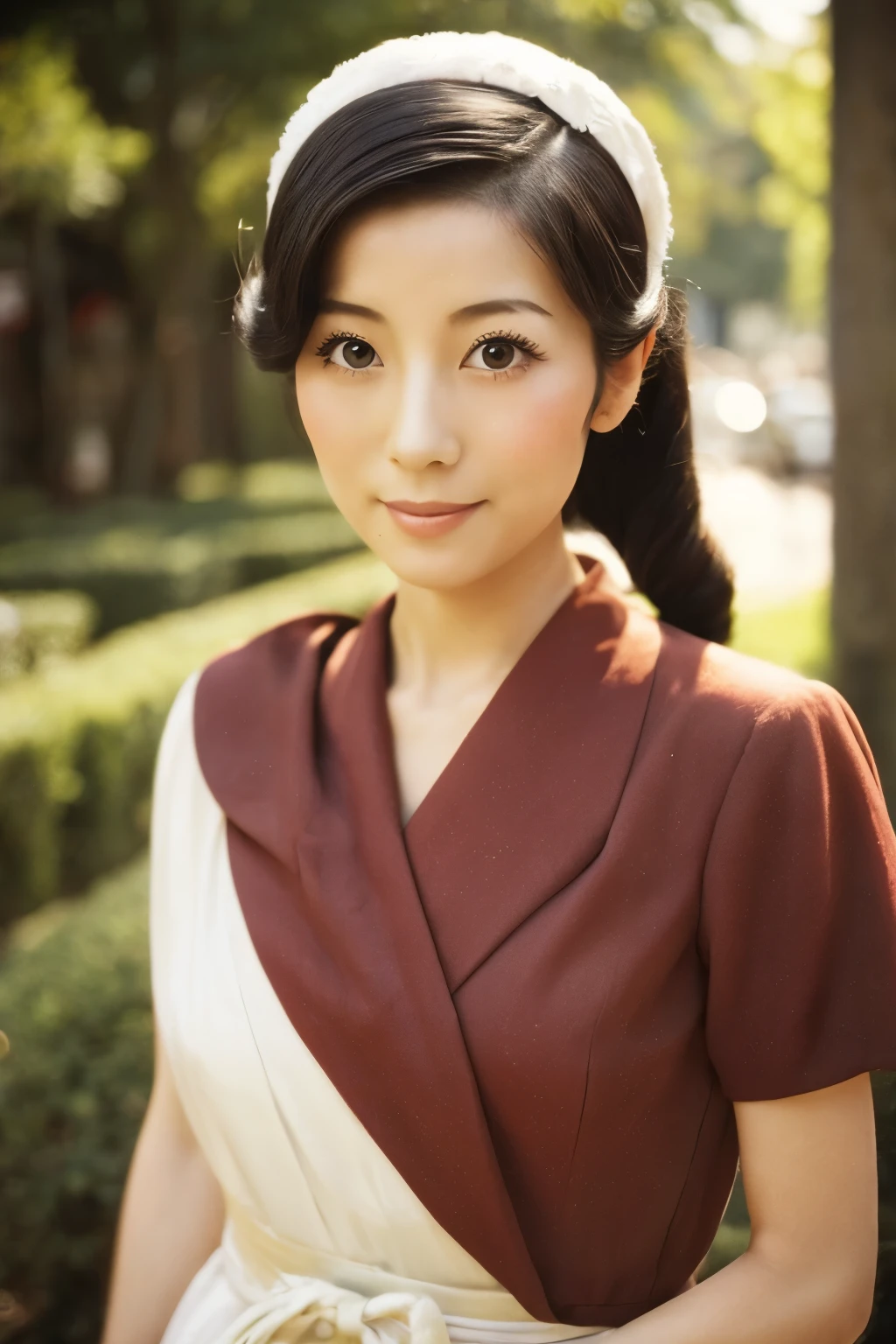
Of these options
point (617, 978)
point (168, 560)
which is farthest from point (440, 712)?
point (168, 560)

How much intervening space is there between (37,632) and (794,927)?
6.85 meters

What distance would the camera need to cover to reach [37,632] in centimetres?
764

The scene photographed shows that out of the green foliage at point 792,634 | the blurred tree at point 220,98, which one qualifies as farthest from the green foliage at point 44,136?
the green foliage at point 792,634

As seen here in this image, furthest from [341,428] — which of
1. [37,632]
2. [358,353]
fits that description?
[37,632]

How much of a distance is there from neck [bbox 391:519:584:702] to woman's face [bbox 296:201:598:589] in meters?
0.13

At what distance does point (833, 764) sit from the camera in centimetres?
142

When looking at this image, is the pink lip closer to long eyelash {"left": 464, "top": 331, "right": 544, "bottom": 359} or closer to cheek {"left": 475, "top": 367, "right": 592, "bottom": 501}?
cheek {"left": 475, "top": 367, "right": 592, "bottom": 501}

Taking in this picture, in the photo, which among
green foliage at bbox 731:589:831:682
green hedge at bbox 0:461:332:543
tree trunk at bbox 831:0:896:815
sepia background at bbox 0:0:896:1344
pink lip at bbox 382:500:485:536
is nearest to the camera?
pink lip at bbox 382:500:485:536

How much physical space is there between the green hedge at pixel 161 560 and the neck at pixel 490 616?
281 inches

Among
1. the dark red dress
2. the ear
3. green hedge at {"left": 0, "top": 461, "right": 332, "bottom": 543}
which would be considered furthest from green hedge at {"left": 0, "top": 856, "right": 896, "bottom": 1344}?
green hedge at {"left": 0, "top": 461, "right": 332, "bottom": 543}

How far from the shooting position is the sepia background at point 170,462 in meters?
3.17

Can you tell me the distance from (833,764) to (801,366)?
5955 cm

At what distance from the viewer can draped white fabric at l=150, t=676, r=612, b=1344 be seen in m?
1.48

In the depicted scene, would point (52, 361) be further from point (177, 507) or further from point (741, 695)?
point (741, 695)
